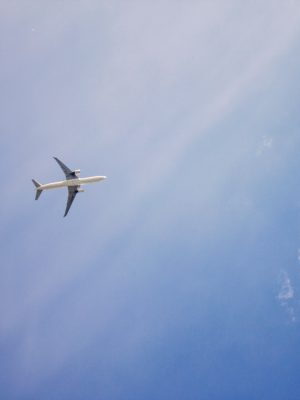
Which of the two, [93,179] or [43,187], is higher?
[93,179]

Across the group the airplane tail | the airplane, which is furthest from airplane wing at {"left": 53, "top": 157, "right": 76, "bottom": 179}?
the airplane tail

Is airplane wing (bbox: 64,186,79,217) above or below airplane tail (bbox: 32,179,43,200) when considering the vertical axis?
above

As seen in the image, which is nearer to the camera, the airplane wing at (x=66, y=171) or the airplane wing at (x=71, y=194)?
the airplane wing at (x=66, y=171)

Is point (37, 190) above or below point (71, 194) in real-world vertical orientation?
below

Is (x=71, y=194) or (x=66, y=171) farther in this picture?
(x=71, y=194)

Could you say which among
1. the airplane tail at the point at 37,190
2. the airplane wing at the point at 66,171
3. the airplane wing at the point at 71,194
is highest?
the airplane wing at the point at 66,171

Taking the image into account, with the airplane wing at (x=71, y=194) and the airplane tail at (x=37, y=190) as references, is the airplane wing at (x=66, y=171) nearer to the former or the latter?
the airplane wing at (x=71, y=194)

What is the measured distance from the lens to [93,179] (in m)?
186

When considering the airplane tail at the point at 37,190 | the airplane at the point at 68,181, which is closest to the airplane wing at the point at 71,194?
the airplane at the point at 68,181

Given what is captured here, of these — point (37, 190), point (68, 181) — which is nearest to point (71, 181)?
point (68, 181)

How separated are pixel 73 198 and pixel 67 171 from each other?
12.0 metres

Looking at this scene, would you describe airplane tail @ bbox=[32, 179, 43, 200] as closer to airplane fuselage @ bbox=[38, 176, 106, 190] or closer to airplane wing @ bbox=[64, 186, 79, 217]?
airplane fuselage @ bbox=[38, 176, 106, 190]

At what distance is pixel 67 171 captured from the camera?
188 metres

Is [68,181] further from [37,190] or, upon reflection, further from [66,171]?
[37,190]
